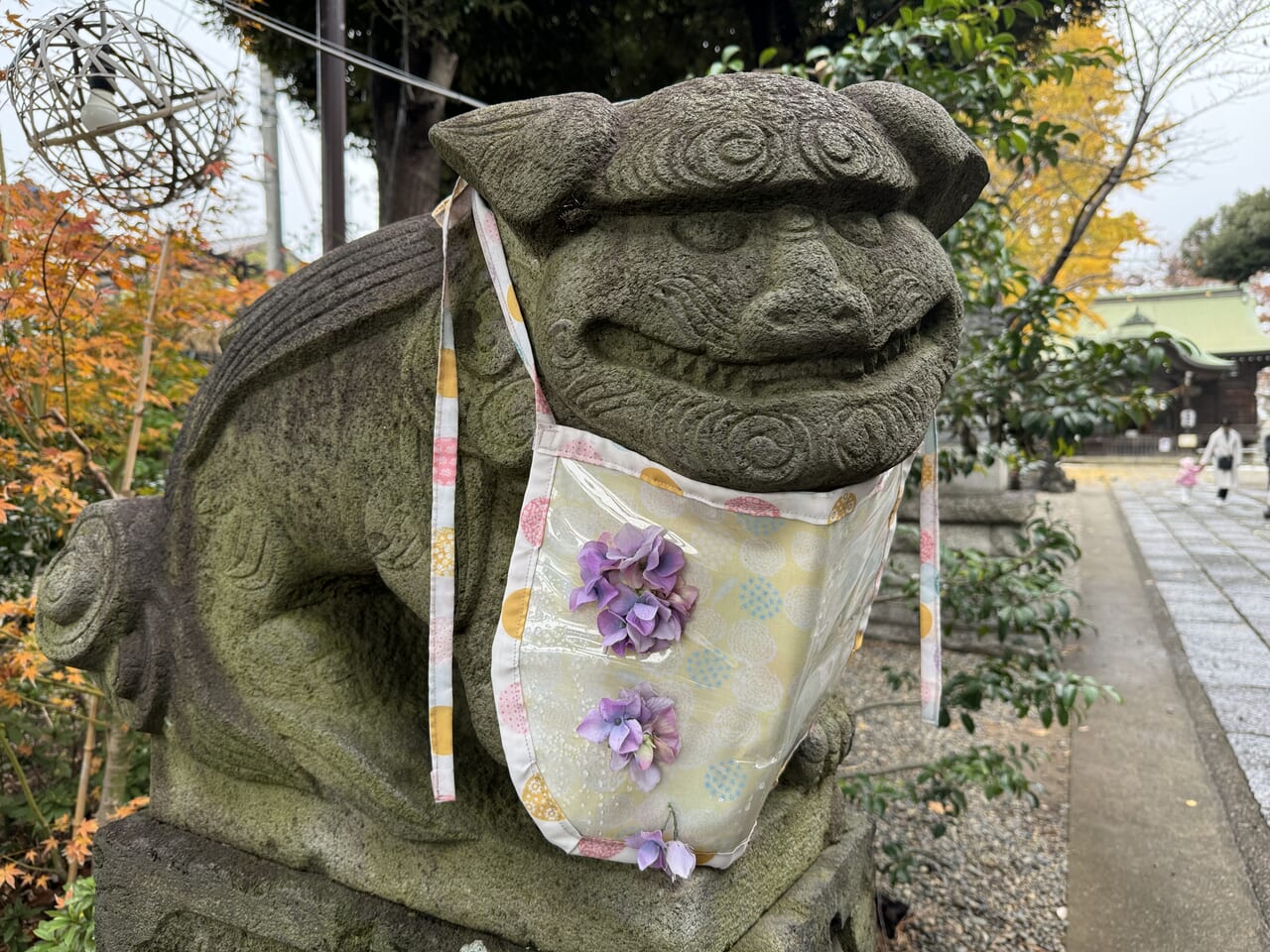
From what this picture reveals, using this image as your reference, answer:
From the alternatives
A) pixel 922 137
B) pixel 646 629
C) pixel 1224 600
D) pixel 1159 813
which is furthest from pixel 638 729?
pixel 1224 600

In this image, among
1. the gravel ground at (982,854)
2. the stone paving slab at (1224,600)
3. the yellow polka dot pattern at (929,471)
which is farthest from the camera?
the stone paving slab at (1224,600)

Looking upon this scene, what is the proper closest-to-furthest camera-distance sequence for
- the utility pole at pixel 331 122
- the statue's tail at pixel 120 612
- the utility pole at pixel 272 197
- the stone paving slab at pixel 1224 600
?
the statue's tail at pixel 120 612 < the utility pole at pixel 331 122 < the stone paving slab at pixel 1224 600 < the utility pole at pixel 272 197

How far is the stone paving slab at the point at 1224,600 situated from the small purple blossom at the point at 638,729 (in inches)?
98.5

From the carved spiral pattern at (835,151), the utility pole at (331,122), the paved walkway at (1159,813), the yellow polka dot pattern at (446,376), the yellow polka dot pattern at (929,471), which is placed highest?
the utility pole at (331,122)

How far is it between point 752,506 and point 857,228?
0.37 m

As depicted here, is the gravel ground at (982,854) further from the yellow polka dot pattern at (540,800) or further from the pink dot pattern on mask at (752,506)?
the pink dot pattern on mask at (752,506)

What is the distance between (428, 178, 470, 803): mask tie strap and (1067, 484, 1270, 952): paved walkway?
182 cm

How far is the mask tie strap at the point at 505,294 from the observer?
109 centimetres

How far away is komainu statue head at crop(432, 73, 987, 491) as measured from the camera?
36.2 inches

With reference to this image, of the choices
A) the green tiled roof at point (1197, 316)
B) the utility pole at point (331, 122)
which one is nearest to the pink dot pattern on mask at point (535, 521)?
the utility pole at point (331, 122)

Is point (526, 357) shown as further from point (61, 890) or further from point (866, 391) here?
point (61, 890)

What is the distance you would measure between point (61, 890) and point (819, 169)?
2819mm

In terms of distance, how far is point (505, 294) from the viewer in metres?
1.13

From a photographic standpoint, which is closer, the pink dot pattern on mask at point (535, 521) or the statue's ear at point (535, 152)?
the statue's ear at point (535, 152)
